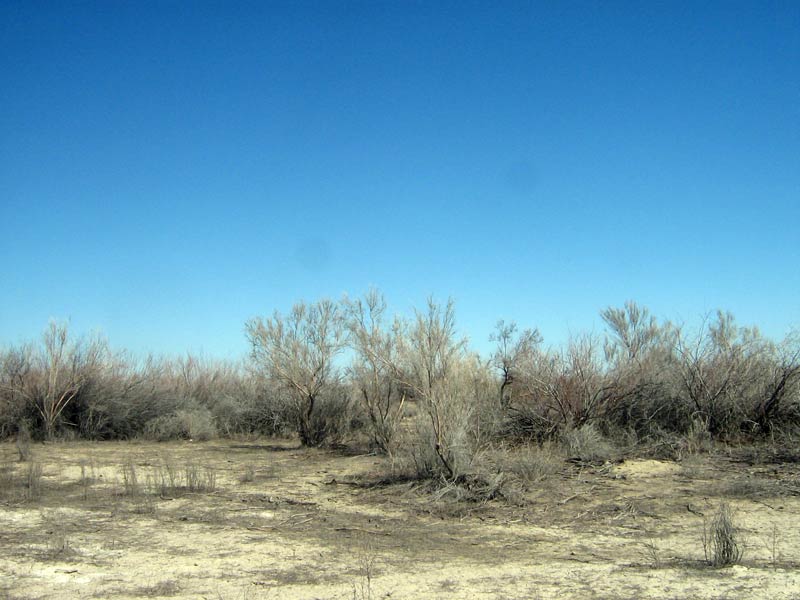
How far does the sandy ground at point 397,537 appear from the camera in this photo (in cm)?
651

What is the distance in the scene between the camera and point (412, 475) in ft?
39.4

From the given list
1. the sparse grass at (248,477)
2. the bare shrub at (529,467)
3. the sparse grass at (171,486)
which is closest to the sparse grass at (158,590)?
the sparse grass at (171,486)

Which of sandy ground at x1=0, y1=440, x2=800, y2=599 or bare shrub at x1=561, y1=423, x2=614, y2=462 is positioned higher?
bare shrub at x1=561, y1=423, x2=614, y2=462

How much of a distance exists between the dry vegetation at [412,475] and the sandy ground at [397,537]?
0.04 meters

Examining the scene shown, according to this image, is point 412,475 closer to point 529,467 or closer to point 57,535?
point 529,467

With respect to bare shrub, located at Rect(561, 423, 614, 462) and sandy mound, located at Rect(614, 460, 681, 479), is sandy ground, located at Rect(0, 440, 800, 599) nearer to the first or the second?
sandy mound, located at Rect(614, 460, 681, 479)

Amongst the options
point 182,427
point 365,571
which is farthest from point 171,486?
point 182,427

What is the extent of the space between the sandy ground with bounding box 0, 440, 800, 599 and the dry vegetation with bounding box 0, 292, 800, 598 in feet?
0.14

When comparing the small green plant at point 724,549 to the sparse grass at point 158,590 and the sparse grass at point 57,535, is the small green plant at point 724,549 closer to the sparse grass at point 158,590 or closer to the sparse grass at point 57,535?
the sparse grass at point 158,590

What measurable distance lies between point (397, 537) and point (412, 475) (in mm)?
3362

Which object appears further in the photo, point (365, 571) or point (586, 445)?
point (586, 445)

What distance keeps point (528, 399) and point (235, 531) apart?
9.41 metres

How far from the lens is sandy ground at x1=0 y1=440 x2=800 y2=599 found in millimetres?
6512

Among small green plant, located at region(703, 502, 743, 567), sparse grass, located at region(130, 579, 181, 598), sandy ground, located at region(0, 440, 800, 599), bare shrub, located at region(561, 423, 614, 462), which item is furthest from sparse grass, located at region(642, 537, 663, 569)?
bare shrub, located at region(561, 423, 614, 462)
